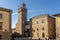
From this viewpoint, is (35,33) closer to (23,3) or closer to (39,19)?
(39,19)

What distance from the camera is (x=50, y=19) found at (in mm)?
59844

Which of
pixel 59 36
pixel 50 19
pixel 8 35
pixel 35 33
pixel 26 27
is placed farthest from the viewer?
pixel 26 27

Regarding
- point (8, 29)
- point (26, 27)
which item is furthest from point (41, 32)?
point (8, 29)

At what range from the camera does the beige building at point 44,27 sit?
58.5 metres

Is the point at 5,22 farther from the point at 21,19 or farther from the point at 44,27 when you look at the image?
the point at 21,19

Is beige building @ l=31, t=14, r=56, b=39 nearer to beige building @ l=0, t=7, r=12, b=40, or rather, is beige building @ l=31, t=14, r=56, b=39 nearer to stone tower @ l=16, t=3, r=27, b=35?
stone tower @ l=16, t=3, r=27, b=35

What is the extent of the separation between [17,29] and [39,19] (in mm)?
15020

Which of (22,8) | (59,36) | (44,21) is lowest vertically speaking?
(59,36)

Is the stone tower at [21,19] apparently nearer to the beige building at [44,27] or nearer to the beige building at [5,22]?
the beige building at [44,27]

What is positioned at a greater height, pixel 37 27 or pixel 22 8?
pixel 22 8

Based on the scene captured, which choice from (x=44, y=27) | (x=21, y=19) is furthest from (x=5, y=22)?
(x=21, y=19)

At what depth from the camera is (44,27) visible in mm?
60000

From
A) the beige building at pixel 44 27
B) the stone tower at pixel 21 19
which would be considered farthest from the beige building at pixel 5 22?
the stone tower at pixel 21 19

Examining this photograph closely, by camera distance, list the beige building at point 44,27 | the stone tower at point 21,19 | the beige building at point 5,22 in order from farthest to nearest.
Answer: the stone tower at point 21,19 < the beige building at point 44,27 < the beige building at point 5,22
